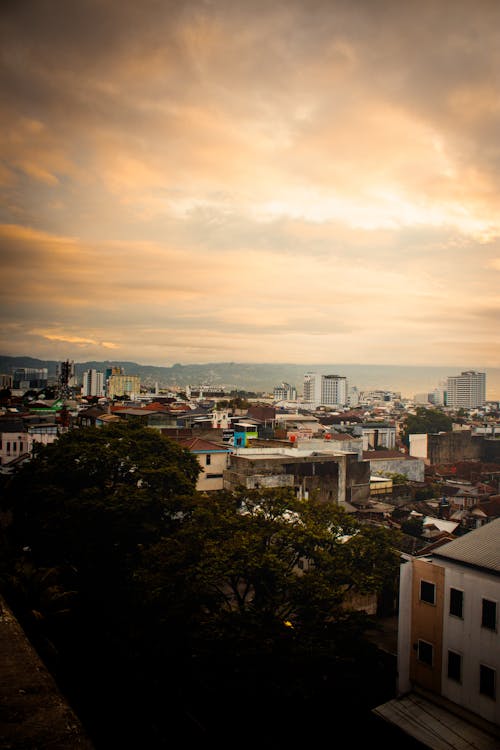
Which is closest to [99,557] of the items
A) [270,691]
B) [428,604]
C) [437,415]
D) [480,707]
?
[270,691]

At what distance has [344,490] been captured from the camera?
24.2 metres

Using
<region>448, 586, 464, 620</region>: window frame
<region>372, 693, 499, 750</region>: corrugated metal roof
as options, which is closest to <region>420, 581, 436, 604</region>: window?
<region>448, 586, 464, 620</region>: window frame

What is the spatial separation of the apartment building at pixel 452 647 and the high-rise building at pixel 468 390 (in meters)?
145

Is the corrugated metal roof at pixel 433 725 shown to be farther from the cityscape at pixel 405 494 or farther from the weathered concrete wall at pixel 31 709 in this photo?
the weathered concrete wall at pixel 31 709

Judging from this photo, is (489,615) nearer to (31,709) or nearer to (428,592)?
(428,592)

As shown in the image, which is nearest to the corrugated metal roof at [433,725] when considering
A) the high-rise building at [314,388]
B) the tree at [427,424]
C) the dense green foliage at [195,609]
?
the dense green foliage at [195,609]

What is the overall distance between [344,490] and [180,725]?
15972 millimetres

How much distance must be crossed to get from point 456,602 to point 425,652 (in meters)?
1.38

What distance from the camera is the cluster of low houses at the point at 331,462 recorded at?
2191cm

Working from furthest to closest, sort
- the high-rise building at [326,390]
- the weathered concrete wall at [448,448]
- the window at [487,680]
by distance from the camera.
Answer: the high-rise building at [326,390] → the weathered concrete wall at [448,448] → the window at [487,680]

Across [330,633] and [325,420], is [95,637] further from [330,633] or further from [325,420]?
[325,420]

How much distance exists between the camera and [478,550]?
9.55 meters

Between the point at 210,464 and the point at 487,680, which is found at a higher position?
the point at 210,464

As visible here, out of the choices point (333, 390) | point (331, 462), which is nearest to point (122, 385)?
point (333, 390)
